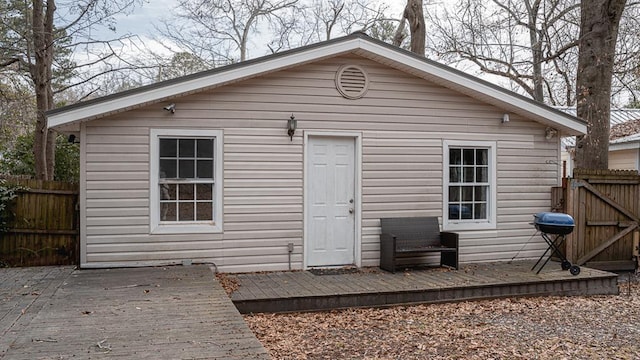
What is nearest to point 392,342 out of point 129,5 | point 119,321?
point 119,321

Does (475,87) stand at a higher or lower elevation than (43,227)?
higher

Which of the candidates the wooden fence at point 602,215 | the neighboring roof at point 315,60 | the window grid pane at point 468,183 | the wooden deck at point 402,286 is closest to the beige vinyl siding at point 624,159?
the wooden fence at point 602,215

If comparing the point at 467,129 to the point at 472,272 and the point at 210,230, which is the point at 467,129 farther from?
the point at 210,230

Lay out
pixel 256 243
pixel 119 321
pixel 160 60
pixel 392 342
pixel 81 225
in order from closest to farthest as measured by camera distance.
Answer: pixel 119 321, pixel 392 342, pixel 81 225, pixel 256 243, pixel 160 60

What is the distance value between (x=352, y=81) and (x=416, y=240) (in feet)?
8.27

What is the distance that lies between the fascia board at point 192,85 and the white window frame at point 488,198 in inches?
90.3

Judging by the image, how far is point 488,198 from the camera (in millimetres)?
8281

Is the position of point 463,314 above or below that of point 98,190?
below

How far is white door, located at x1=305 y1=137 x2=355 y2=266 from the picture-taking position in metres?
7.50

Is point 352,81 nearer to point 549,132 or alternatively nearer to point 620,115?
point 549,132

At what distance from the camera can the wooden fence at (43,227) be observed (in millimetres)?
7266

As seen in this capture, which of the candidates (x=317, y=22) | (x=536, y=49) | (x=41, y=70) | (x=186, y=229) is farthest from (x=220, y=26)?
(x=186, y=229)

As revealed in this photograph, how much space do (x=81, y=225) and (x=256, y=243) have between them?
2.29 m

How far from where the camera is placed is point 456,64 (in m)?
17.8
